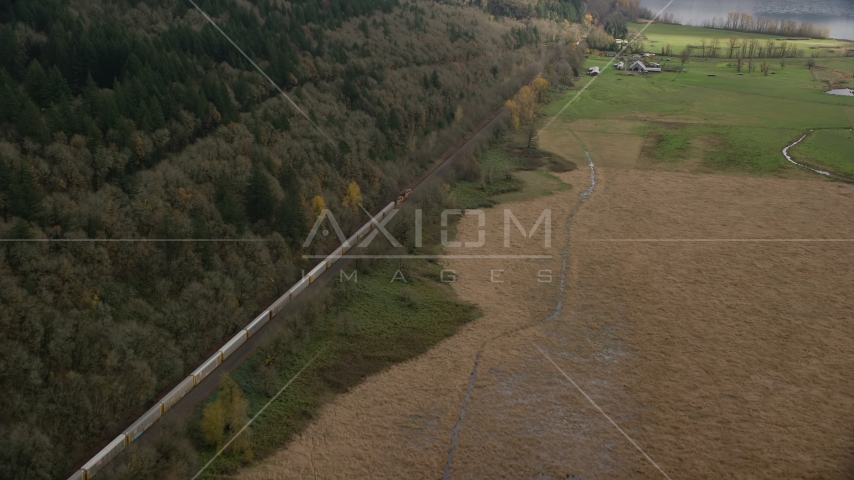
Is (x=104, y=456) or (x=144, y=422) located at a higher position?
(x=144, y=422)

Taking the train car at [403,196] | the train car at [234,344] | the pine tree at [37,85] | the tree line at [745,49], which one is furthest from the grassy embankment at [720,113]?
the pine tree at [37,85]

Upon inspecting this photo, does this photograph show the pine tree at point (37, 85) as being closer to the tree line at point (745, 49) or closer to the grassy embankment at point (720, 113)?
the grassy embankment at point (720, 113)

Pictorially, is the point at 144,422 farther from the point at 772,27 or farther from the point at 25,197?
the point at 772,27

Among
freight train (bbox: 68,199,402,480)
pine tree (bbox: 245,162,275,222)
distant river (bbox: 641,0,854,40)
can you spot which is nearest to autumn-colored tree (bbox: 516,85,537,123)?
freight train (bbox: 68,199,402,480)

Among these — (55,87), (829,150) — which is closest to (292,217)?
(55,87)

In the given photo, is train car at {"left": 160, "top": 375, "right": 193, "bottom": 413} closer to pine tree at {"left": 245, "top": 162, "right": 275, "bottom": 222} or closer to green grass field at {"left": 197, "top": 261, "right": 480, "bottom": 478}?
green grass field at {"left": 197, "top": 261, "right": 480, "bottom": 478}
